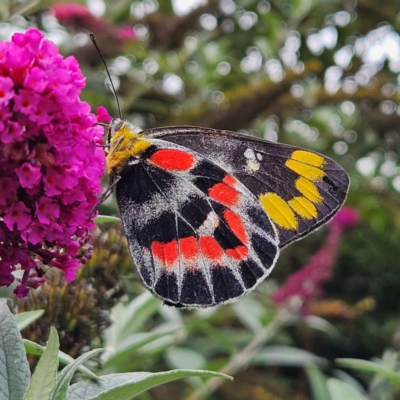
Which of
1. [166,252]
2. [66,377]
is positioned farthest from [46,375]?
[166,252]

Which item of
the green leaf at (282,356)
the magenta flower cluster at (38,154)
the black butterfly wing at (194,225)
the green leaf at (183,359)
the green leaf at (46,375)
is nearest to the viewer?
the green leaf at (46,375)

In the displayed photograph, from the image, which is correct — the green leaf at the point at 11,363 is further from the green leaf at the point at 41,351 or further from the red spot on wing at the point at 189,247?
the red spot on wing at the point at 189,247

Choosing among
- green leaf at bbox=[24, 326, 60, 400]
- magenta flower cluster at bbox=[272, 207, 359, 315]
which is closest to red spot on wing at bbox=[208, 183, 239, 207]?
green leaf at bbox=[24, 326, 60, 400]

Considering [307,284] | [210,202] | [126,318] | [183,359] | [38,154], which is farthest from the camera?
[307,284]

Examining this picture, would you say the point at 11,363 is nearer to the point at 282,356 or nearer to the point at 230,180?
the point at 230,180

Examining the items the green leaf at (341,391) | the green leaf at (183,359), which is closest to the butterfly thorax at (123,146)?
the green leaf at (341,391)

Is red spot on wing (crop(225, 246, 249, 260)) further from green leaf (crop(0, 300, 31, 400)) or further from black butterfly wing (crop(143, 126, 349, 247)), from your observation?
green leaf (crop(0, 300, 31, 400))
